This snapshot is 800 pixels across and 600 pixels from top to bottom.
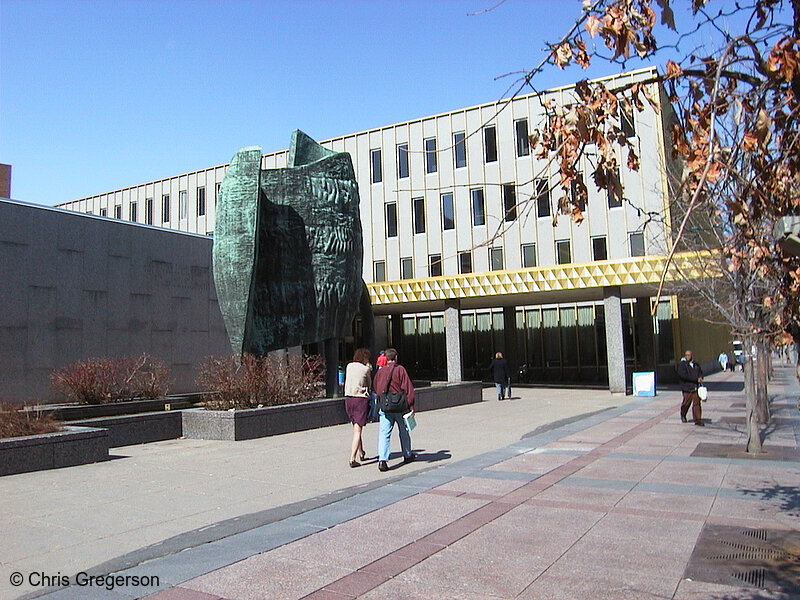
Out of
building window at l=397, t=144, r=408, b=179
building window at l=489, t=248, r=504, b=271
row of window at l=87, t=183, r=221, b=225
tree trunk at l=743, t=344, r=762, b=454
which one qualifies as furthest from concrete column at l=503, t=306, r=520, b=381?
tree trunk at l=743, t=344, r=762, b=454

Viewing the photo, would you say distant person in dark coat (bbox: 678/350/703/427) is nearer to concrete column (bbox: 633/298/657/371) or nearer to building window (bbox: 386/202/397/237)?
concrete column (bbox: 633/298/657/371)

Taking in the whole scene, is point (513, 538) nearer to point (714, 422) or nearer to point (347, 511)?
point (347, 511)

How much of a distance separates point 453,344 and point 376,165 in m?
13.9

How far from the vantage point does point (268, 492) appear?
8.16 meters

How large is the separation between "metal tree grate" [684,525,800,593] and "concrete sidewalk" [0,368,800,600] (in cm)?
3

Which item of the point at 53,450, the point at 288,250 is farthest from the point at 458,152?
the point at 53,450

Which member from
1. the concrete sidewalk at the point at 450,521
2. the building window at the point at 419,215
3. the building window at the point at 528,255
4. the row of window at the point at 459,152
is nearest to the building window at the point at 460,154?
the row of window at the point at 459,152

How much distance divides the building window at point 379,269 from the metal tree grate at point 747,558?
32.6m

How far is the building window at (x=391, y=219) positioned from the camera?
38.4 metres

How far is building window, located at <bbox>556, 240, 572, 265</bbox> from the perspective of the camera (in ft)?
108

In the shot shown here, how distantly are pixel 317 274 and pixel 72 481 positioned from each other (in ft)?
24.7

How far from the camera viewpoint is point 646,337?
30.8 metres

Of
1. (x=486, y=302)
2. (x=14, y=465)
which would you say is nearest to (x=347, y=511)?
(x=14, y=465)

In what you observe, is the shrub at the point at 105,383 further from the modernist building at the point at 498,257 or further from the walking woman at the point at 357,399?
the modernist building at the point at 498,257
